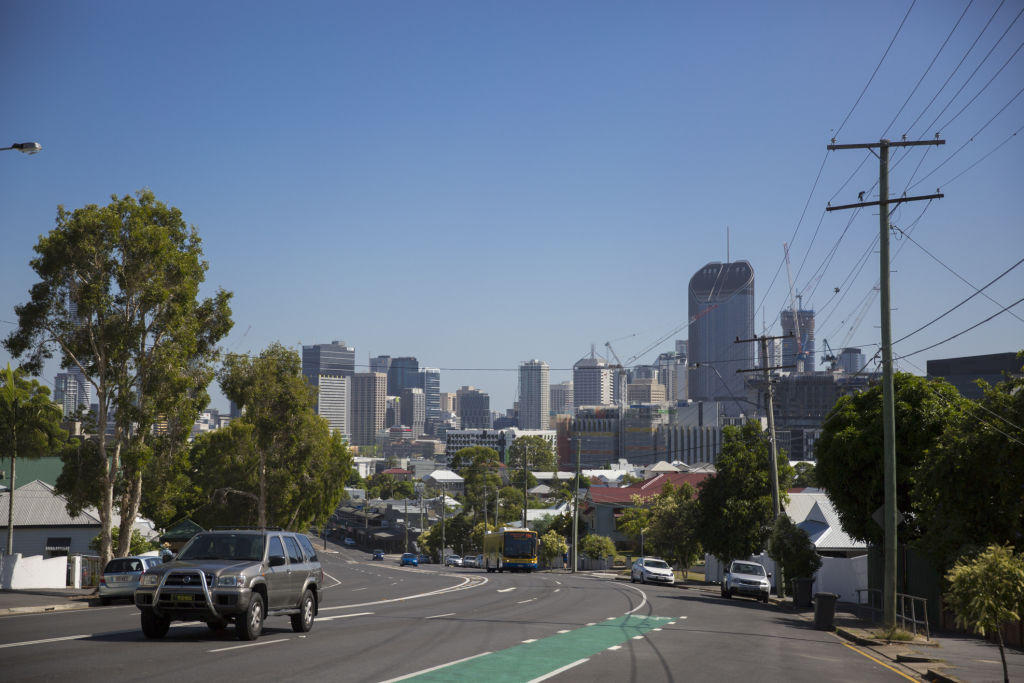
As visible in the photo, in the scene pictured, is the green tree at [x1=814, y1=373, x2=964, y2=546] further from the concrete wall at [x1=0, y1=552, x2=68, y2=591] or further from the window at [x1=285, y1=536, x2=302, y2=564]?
the concrete wall at [x1=0, y1=552, x2=68, y2=591]

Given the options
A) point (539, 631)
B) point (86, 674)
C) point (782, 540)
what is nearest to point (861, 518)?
point (782, 540)

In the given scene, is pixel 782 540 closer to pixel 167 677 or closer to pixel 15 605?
pixel 15 605

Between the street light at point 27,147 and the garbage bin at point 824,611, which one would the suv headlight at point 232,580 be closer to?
the street light at point 27,147

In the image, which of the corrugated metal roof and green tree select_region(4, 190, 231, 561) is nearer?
green tree select_region(4, 190, 231, 561)

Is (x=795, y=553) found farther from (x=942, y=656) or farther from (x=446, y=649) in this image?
(x=446, y=649)

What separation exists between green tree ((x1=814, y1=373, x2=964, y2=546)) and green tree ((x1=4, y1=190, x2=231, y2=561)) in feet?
75.2

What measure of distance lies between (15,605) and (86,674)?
17316 mm

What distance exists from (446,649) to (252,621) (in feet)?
11.3

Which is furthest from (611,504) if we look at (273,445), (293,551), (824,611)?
(293,551)

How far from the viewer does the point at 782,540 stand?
38.0 meters

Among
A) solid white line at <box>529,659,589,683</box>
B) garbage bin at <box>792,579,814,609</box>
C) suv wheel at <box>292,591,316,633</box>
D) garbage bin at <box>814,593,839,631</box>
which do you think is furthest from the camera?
garbage bin at <box>792,579,814,609</box>

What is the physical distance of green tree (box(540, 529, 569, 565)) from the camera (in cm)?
Answer: 10000

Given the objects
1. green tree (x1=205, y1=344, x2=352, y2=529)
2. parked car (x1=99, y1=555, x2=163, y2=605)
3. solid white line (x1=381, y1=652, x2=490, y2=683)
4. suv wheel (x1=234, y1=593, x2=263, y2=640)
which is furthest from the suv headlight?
green tree (x1=205, y1=344, x2=352, y2=529)

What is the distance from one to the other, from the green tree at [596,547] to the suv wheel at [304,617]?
7542 centimetres
